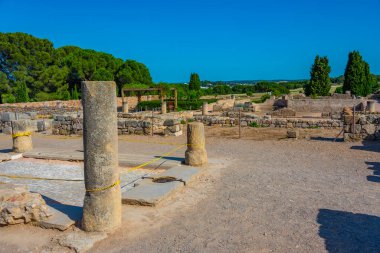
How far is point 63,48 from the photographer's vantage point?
52.5 meters

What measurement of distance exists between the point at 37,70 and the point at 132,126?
1202 inches

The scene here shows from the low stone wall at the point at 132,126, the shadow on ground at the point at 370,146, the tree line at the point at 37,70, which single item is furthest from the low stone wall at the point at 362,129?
the tree line at the point at 37,70

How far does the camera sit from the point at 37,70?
41.3 meters

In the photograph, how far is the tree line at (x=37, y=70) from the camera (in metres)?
39.7

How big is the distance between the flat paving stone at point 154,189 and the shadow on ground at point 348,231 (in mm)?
2922

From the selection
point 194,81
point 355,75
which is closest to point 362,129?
point 355,75

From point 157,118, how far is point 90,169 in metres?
12.3

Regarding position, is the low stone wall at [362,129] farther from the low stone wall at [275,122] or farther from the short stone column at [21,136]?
the short stone column at [21,136]

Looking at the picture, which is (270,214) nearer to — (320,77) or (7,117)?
(7,117)

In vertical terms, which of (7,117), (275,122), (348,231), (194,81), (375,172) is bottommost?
(348,231)

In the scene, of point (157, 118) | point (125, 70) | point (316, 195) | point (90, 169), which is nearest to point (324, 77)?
point (125, 70)

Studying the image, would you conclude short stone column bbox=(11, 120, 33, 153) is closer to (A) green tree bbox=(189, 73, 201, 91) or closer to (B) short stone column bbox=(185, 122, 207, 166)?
(B) short stone column bbox=(185, 122, 207, 166)

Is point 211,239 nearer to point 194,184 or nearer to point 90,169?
point 90,169

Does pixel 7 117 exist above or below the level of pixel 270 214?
above
